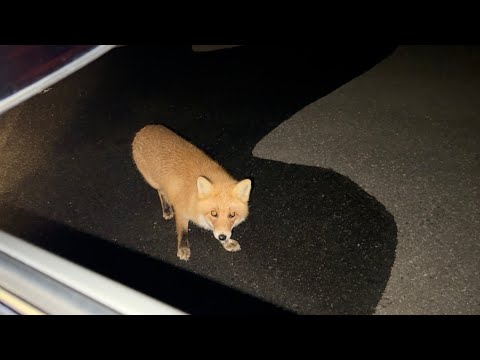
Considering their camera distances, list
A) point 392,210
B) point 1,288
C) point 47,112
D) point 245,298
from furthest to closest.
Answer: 1. point 47,112
2. point 392,210
3. point 245,298
4. point 1,288

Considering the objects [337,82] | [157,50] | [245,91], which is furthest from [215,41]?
[337,82]

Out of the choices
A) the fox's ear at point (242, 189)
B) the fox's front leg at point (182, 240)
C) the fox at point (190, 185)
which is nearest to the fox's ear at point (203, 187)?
the fox at point (190, 185)

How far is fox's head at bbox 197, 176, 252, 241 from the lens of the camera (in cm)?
273

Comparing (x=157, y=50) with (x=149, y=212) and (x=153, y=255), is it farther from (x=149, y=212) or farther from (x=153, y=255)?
(x=153, y=255)

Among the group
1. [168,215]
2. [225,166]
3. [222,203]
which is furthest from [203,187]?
[225,166]

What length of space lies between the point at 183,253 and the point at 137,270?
445 millimetres

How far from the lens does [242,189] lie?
→ 107 inches

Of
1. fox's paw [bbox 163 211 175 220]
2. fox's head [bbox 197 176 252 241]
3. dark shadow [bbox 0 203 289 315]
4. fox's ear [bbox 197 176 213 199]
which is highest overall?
fox's ear [bbox 197 176 213 199]

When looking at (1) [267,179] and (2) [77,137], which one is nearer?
(1) [267,179]

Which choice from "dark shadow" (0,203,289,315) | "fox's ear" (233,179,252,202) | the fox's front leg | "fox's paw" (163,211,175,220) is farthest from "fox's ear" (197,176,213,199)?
"fox's paw" (163,211,175,220)

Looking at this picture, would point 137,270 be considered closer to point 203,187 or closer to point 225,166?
point 203,187

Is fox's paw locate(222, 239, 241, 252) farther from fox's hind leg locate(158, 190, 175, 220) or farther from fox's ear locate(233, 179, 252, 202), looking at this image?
fox's hind leg locate(158, 190, 175, 220)

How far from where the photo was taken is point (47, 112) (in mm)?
5305

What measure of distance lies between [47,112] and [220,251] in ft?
13.1
